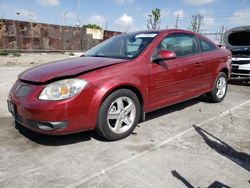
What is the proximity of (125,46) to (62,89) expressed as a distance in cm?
166

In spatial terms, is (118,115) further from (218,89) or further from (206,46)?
(218,89)

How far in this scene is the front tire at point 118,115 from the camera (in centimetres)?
357

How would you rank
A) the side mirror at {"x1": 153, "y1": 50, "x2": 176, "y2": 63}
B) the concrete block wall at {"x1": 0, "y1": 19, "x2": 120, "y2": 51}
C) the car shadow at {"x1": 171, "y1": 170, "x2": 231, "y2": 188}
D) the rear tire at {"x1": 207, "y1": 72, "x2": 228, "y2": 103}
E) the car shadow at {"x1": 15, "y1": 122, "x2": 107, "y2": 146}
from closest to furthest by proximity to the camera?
1. the car shadow at {"x1": 171, "y1": 170, "x2": 231, "y2": 188}
2. the car shadow at {"x1": 15, "y1": 122, "x2": 107, "y2": 146}
3. the side mirror at {"x1": 153, "y1": 50, "x2": 176, "y2": 63}
4. the rear tire at {"x1": 207, "y1": 72, "x2": 228, "y2": 103}
5. the concrete block wall at {"x1": 0, "y1": 19, "x2": 120, "y2": 51}

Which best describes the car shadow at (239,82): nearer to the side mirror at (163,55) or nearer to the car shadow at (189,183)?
the side mirror at (163,55)

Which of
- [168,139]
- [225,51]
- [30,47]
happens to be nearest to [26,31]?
[30,47]

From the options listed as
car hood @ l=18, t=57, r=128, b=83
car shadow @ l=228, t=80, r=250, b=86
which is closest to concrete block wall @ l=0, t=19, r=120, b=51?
car shadow @ l=228, t=80, r=250, b=86

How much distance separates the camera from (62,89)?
3297 millimetres

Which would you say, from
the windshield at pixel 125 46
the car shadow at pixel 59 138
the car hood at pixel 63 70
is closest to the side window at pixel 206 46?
the windshield at pixel 125 46

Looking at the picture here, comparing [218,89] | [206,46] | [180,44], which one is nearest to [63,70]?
[180,44]

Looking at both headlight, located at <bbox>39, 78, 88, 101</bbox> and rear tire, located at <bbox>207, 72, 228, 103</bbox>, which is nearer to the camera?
headlight, located at <bbox>39, 78, 88, 101</bbox>

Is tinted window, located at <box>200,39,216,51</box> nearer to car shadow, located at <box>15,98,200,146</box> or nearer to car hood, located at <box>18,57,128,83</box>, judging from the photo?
car hood, located at <box>18,57,128,83</box>

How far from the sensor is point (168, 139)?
391 centimetres

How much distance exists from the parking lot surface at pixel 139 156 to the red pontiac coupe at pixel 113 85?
0.31 m

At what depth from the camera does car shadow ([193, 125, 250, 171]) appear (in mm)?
3236
